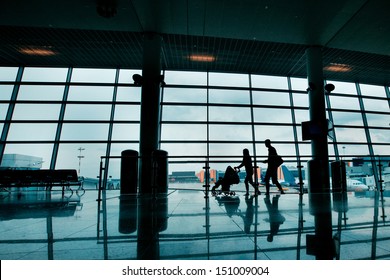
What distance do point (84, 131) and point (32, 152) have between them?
2324 millimetres

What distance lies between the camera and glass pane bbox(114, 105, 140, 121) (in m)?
9.93

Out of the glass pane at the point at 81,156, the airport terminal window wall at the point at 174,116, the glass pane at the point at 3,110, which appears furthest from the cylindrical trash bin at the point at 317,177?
the glass pane at the point at 3,110

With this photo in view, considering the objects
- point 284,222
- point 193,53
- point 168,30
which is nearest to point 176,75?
point 193,53

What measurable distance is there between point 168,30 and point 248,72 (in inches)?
205

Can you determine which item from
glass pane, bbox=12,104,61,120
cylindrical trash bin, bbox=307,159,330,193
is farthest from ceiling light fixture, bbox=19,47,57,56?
cylindrical trash bin, bbox=307,159,330,193

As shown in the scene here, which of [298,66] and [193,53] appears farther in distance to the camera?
[298,66]

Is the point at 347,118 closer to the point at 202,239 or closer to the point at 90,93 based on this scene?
the point at 202,239

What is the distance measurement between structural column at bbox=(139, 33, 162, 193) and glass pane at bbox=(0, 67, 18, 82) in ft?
23.5


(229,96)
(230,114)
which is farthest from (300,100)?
(230,114)

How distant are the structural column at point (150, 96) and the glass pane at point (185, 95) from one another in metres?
2.52

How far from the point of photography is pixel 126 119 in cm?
992

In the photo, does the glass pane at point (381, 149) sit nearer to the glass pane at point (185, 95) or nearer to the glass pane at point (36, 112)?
the glass pane at point (185, 95)
